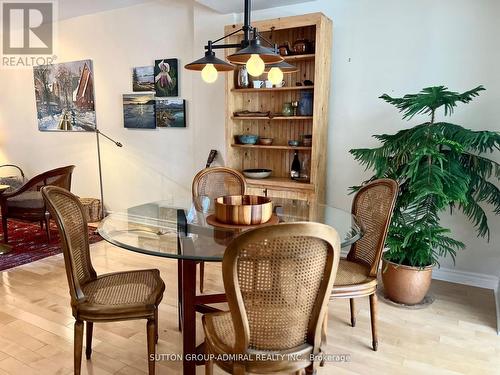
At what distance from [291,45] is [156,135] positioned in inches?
78.1

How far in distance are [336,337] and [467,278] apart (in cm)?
152

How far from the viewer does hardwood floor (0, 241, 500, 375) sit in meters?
2.02

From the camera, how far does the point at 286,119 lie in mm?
3494

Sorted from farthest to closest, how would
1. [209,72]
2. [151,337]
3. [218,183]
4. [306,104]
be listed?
[306,104] → [218,183] → [209,72] → [151,337]

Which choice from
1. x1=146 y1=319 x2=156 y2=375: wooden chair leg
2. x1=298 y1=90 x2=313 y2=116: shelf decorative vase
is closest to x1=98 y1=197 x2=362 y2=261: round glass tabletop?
x1=146 y1=319 x2=156 y2=375: wooden chair leg

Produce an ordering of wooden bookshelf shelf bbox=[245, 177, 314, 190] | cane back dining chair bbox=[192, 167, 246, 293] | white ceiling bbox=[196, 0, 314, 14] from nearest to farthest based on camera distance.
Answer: cane back dining chair bbox=[192, 167, 246, 293] < wooden bookshelf shelf bbox=[245, 177, 314, 190] < white ceiling bbox=[196, 0, 314, 14]

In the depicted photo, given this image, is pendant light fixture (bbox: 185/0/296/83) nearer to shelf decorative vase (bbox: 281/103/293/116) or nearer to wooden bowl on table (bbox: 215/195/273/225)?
wooden bowl on table (bbox: 215/195/273/225)

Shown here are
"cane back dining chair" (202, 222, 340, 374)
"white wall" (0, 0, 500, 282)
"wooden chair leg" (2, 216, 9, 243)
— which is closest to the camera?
"cane back dining chair" (202, 222, 340, 374)

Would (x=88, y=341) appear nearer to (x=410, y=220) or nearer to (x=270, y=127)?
(x=410, y=220)

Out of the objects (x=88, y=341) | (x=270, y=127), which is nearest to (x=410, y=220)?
(x=270, y=127)

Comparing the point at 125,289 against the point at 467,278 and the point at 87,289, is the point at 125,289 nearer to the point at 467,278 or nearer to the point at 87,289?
the point at 87,289

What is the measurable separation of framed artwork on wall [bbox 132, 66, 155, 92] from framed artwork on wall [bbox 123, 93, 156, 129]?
9cm

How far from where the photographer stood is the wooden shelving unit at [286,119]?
10.3 feet

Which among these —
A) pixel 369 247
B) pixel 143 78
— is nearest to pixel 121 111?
pixel 143 78
